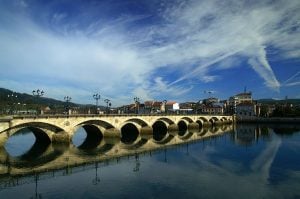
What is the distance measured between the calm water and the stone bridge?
3.99 meters

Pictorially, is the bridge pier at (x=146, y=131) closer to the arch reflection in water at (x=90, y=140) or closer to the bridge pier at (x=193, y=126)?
the arch reflection in water at (x=90, y=140)

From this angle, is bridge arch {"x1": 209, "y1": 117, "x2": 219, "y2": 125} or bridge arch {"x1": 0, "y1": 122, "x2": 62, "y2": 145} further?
bridge arch {"x1": 209, "y1": 117, "x2": 219, "y2": 125}

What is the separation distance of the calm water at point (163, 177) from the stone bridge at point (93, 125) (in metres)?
3.99

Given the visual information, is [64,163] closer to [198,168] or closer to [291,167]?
[198,168]

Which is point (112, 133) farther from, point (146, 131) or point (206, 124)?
point (206, 124)

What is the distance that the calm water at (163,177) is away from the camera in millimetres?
26266

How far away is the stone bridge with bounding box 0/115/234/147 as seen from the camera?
42062 mm

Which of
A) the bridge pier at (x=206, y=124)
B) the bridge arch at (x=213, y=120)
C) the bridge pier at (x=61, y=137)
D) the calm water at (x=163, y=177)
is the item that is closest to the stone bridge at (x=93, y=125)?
the bridge pier at (x=61, y=137)

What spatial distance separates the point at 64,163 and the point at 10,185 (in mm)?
9646

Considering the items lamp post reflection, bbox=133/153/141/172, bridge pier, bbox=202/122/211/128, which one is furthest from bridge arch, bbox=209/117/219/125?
lamp post reflection, bbox=133/153/141/172

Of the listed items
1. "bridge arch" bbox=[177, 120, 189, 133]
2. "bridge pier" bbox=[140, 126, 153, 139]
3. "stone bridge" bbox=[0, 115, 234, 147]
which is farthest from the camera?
"bridge arch" bbox=[177, 120, 189, 133]

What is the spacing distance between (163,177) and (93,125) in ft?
103

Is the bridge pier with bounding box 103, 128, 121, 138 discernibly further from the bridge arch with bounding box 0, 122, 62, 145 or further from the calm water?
the calm water

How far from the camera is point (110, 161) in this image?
39438mm
